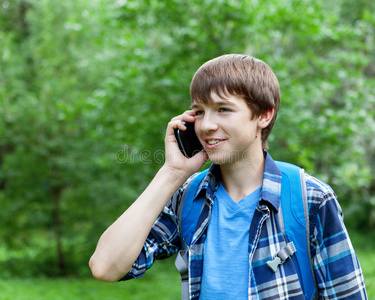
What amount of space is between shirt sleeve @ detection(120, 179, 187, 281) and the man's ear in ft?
1.40

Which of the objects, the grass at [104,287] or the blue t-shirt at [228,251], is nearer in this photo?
the blue t-shirt at [228,251]

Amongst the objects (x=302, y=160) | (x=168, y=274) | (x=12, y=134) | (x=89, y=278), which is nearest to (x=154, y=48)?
(x=302, y=160)

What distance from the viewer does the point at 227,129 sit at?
1556 millimetres

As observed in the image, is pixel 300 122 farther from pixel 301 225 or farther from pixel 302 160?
pixel 301 225

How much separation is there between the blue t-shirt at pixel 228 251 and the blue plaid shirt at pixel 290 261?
0.03 meters

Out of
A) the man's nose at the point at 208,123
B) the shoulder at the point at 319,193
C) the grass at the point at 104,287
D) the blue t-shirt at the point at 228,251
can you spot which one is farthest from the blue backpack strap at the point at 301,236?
the grass at the point at 104,287

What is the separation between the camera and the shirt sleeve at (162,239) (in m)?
1.55

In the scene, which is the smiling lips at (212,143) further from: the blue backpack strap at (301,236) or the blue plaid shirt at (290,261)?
the blue backpack strap at (301,236)

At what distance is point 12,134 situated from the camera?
869 cm

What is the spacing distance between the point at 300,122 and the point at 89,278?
22.4ft

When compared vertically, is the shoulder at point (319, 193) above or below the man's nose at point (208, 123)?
below

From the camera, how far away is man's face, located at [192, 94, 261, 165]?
5.11 ft

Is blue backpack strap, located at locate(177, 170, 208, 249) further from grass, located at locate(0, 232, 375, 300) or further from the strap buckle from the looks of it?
grass, located at locate(0, 232, 375, 300)

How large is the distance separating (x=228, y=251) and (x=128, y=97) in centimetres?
481
